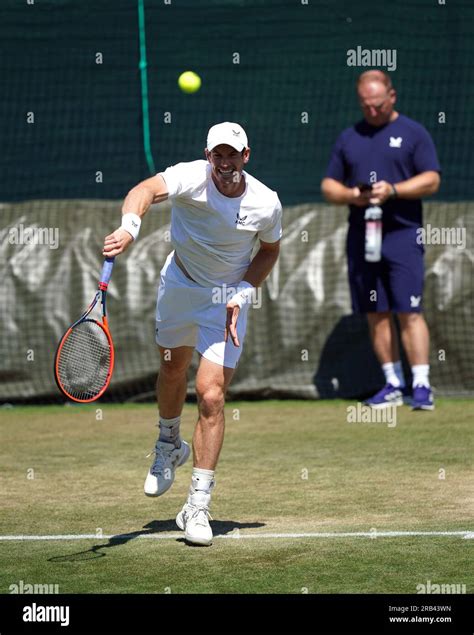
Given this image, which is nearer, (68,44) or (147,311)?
(147,311)

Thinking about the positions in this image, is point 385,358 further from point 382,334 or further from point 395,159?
point 395,159

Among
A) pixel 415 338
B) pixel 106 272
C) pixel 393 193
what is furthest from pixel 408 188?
pixel 106 272

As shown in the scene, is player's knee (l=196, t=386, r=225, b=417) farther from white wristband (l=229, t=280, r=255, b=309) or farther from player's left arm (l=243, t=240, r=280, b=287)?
player's left arm (l=243, t=240, r=280, b=287)

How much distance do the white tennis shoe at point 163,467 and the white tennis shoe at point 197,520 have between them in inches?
17.0

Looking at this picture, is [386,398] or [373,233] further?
[386,398]

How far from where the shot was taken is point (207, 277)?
672cm

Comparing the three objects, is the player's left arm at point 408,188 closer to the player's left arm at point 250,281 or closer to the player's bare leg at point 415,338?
the player's bare leg at point 415,338

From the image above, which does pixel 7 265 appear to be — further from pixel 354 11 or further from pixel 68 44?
pixel 354 11

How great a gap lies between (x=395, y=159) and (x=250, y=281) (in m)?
4.00
